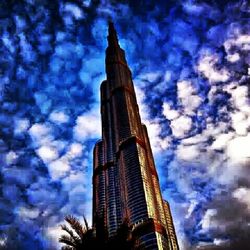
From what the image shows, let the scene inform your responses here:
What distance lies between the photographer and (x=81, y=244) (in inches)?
515

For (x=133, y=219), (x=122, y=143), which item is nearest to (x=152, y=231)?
(x=133, y=219)

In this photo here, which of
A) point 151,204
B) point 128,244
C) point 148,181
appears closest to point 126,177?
point 148,181

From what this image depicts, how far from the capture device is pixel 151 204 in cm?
14850

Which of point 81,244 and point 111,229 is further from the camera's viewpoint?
point 111,229

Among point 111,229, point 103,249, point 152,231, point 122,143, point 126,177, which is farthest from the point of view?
point 122,143

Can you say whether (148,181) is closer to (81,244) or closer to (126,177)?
(126,177)

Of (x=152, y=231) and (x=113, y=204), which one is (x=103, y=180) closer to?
(x=113, y=204)

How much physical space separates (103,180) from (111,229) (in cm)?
4613

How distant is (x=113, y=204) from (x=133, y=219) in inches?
1399

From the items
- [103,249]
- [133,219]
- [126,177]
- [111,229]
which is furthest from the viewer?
[126,177]

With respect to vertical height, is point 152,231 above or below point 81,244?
above

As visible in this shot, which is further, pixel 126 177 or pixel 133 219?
pixel 126 177

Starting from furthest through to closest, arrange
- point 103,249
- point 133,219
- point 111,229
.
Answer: point 111,229, point 133,219, point 103,249

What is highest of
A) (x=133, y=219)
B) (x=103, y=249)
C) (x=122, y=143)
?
(x=122, y=143)
